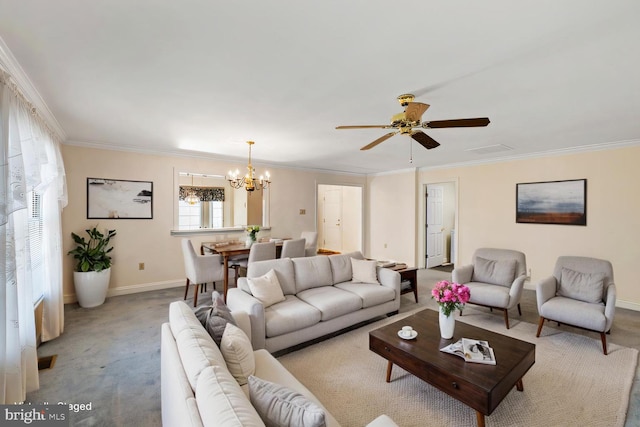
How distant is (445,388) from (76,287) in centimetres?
465

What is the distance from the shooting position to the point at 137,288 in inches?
181

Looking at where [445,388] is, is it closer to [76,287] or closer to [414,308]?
[414,308]

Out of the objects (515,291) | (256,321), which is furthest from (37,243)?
(515,291)

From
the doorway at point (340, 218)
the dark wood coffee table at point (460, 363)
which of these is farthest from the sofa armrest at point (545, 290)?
the doorway at point (340, 218)

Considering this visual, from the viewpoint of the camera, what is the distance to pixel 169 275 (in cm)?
491

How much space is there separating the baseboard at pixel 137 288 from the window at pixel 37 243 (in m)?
1.34

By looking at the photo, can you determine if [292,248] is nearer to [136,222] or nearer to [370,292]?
[370,292]

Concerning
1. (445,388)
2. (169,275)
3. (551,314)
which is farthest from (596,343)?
(169,275)

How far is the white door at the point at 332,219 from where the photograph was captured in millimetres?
8820

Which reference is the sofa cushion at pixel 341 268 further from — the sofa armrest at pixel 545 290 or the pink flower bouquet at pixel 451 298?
the sofa armrest at pixel 545 290

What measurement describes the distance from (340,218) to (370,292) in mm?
5520

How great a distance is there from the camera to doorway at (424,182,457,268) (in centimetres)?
670

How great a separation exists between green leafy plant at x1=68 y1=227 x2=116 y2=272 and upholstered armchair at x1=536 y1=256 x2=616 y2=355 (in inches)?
222

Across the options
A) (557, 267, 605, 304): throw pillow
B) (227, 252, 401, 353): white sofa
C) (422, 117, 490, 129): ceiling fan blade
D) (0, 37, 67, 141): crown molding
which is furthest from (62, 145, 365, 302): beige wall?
(557, 267, 605, 304): throw pillow
